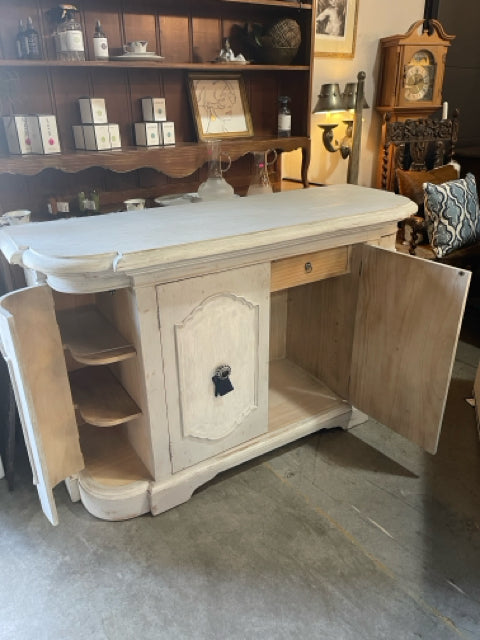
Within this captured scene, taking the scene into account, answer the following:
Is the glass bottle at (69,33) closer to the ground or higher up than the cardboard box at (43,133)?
higher up

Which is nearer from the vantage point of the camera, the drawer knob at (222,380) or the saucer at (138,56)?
the drawer knob at (222,380)

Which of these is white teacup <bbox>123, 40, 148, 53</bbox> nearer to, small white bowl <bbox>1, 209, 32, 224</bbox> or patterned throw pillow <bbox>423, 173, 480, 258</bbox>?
small white bowl <bbox>1, 209, 32, 224</bbox>

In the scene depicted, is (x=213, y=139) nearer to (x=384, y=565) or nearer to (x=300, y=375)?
(x=300, y=375)

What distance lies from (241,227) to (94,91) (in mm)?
1023

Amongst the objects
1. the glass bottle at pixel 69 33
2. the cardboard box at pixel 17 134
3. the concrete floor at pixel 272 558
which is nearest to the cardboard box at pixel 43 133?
the cardboard box at pixel 17 134

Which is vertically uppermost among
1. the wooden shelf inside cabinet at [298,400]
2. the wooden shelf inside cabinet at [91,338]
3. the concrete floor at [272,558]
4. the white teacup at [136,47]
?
the white teacup at [136,47]

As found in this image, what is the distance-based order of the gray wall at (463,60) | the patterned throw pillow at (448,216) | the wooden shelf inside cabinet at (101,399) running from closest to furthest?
the wooden shelf inside cabinet at (101,399) → the patterned throw pillow at (448,216) → the gray wall at (463,60)

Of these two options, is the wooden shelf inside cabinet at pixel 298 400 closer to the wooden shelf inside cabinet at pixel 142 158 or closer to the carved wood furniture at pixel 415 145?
the wooden shelf inside cabinet at pixel 142 158

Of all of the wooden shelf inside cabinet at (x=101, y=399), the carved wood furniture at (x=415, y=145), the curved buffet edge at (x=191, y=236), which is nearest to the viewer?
the curved buffet edge at (x=191, y=236)

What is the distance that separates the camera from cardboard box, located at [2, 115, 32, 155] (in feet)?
5.74

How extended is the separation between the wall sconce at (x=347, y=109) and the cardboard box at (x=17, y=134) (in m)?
1.63

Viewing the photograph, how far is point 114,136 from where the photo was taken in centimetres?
195

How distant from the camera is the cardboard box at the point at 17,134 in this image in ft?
5.74

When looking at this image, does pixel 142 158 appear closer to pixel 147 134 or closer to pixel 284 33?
pixel 147 134
